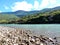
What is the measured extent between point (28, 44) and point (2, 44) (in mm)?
3489

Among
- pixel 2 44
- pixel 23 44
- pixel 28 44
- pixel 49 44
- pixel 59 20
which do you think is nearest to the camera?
pixel 2 44

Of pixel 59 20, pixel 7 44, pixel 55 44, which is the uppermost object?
pixel 7 44

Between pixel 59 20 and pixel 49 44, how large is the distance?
17734 cm

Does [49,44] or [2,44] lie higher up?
[2,44]

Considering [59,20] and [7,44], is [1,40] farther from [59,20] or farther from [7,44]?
[59,20]

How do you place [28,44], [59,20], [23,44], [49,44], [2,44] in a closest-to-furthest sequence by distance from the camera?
[2,44] → [23,44] → [28,44] → [49,44] → [59,20]

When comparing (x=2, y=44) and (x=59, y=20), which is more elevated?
(x=2, y=44)

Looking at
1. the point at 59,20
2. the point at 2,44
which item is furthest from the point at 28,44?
the point at 59,20

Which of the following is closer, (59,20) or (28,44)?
(28,44)

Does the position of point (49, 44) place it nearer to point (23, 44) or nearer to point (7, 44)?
point (23, 44)

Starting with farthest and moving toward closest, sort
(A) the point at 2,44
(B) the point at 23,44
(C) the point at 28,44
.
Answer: (C) the point at 28,44, (B) the point at 23,44, (A) the point at 2,44

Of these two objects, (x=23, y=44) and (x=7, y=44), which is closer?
(x=7, y=44)

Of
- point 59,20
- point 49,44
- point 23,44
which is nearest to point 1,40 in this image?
point 23,44

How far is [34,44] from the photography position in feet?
63.0
